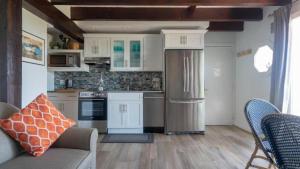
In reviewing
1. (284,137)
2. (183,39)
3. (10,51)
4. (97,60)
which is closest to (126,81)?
(97,60)

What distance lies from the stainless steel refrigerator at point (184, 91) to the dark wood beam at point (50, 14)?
202 cm

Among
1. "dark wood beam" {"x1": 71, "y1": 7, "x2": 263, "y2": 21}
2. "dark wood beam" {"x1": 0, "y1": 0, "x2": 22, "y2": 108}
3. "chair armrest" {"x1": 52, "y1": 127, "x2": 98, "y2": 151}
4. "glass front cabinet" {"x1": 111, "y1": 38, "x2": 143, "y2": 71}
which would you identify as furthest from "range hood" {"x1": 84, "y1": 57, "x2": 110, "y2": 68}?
"chair armrest" {"x1": 52, "y1": 127, "x2": 98, "y2": 151}

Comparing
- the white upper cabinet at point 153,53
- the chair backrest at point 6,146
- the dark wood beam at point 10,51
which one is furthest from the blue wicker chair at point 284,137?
the white upper cabinet at point 153,53

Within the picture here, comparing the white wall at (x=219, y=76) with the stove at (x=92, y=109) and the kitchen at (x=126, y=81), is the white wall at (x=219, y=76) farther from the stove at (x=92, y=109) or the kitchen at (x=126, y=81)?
the stove at (x=92, y=109)

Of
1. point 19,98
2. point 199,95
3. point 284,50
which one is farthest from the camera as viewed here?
point 199,95

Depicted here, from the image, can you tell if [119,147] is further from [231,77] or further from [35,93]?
[231,77]

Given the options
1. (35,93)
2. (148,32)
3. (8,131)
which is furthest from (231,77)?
(8,131)

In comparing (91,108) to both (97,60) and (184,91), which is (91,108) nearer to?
(97,60)

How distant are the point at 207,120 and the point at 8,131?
199 inches

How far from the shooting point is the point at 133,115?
17.7 ft

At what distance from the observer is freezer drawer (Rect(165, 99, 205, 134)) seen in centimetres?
529

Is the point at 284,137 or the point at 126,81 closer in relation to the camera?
the point at 284,137

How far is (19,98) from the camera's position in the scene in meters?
3.07

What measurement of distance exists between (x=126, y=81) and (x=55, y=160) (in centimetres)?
422
